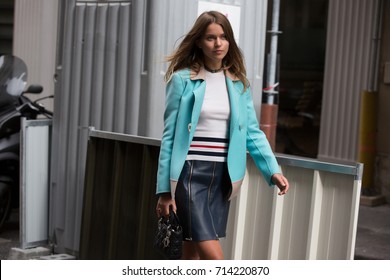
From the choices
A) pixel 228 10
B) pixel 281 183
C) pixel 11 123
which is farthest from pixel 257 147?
pixel 11 123

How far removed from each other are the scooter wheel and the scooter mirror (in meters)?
0.91

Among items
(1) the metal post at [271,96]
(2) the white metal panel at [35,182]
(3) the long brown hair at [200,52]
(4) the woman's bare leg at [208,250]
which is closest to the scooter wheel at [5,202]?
(2) the white metal panel at [35,182]

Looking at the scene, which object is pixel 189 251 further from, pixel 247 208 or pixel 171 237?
pixel 247 208

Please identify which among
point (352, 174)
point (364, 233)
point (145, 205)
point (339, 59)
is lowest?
point (364, 233)

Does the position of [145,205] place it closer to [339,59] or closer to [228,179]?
[228,179]

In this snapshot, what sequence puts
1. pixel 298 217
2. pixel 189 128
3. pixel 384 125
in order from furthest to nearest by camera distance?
pixel 384 125, pixel 298 217, pixel 189 128

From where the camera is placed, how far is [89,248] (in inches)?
265

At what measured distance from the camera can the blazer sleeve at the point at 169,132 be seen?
4.89m

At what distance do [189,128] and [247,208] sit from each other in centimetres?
97

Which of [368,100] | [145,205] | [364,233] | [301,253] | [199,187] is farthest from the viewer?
[368,100]

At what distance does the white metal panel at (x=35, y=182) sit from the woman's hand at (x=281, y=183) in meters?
2.80

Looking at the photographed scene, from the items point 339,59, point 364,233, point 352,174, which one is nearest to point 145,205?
point 352,174

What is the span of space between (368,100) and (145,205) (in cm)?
511

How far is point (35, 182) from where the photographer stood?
23.9 ft
